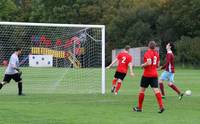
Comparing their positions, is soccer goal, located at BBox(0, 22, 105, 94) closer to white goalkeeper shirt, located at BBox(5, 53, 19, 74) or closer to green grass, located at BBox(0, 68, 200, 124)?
green grass, located at BBox(0, 68, 200, 124)

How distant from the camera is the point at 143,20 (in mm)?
79688

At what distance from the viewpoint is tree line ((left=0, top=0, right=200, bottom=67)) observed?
75056mm

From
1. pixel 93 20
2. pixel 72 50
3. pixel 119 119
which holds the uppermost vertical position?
pixel 93 20

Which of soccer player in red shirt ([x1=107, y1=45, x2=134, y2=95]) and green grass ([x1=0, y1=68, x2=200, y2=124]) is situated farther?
soccer player in red shirt ([x1=107, y1=45, x2=134, y2=95])

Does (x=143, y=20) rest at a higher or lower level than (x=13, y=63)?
higher

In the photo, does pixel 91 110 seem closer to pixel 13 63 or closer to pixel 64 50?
pixel 13 63

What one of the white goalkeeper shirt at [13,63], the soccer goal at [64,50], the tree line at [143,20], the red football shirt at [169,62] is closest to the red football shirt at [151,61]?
the red football shirt at [169,62]

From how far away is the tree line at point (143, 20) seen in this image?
7506 centimetres

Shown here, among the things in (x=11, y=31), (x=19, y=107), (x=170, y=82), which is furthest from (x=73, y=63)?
(x=19, y=107)

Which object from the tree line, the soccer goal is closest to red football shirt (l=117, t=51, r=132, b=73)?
the soccer goal

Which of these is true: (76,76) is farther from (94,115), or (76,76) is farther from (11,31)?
(94,115)

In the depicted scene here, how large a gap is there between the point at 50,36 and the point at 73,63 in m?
2.00

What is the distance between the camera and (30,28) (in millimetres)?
32688

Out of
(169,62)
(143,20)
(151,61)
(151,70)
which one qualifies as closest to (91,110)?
(151,70)
